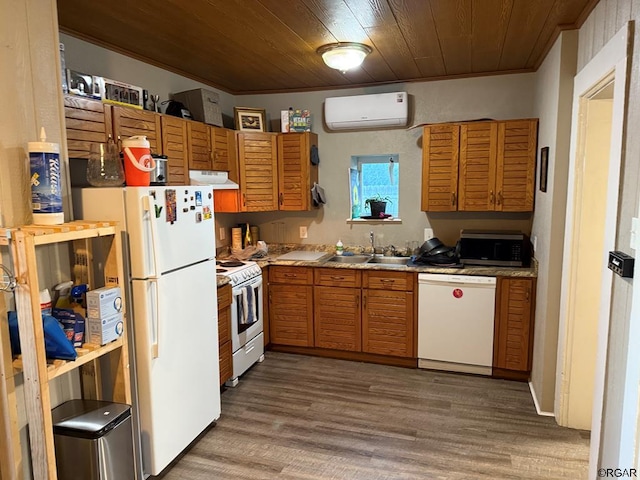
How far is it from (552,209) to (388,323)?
5.26ft

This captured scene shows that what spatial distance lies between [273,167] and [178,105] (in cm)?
110

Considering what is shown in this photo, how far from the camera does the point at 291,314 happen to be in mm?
4020

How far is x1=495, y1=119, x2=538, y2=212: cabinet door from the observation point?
139 inches

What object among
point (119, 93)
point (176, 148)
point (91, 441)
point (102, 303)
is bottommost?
point (91, 441)

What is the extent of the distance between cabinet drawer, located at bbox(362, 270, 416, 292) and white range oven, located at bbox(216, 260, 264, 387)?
942 mm

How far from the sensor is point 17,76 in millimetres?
1766

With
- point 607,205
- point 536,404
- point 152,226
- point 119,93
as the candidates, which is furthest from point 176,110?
point 536,404

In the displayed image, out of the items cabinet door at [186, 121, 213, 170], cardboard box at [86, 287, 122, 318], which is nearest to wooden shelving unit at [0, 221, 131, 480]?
cardboard box at [86, 287, 122, 318]

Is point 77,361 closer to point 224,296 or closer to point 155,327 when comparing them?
point 155,327

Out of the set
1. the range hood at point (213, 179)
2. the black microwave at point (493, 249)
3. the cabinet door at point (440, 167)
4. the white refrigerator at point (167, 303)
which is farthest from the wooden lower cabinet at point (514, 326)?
the range hood at point (213, 179)

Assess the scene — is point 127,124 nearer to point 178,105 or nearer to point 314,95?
point 178,105

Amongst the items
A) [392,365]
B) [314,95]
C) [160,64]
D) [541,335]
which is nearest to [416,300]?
[392,365]

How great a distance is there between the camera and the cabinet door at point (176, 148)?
3133 millimetres

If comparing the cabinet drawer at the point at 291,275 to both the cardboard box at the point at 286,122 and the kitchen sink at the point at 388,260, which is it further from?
the cardboard box at the point at 286,122
